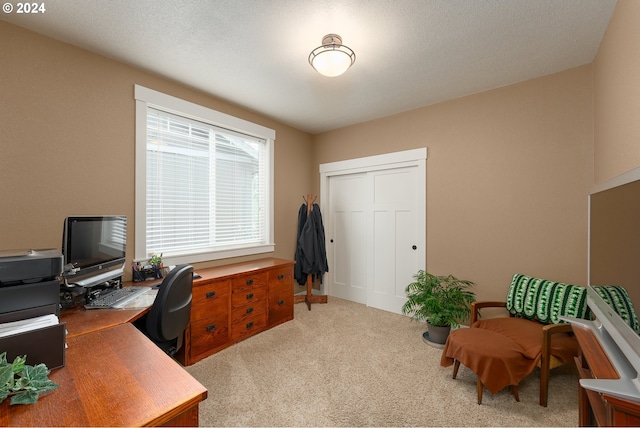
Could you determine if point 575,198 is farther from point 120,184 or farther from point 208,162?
point 120,184

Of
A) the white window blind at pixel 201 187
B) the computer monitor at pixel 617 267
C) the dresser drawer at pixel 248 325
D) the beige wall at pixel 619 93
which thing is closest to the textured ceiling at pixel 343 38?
the beige wall at pixel 619 93

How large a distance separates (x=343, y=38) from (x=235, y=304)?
2523 millimetres

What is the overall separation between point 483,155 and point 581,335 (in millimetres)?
→ 1947

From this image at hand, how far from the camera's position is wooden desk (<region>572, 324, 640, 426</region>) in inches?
33.9

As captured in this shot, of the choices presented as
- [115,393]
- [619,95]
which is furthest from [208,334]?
[619,95]

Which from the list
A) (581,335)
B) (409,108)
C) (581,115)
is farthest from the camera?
(409,108)

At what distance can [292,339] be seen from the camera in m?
2.78

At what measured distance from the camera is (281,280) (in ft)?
10.6

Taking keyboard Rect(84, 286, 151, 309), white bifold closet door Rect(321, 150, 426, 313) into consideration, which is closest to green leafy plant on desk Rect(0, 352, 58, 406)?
keyboard Rect(84, 286, 151, 309)

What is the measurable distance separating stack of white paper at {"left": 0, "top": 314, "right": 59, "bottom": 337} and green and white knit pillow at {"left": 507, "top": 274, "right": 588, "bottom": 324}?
10.2 ft

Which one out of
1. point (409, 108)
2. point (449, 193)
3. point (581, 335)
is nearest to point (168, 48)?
point (409, 108)

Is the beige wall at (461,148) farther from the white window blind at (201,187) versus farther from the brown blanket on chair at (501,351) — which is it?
the brown blanket on chair at (501,351)

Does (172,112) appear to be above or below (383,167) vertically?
above

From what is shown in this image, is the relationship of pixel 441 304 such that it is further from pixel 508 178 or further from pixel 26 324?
pixel 26 324
